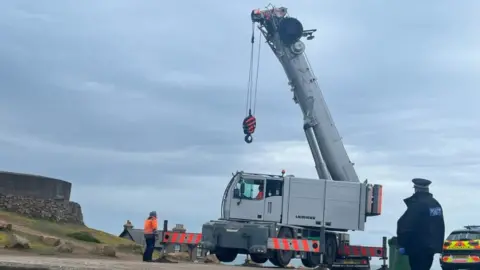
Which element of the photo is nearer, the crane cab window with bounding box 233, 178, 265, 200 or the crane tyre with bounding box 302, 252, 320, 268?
the crane tyre with bounding box 302, 252, 320, 268

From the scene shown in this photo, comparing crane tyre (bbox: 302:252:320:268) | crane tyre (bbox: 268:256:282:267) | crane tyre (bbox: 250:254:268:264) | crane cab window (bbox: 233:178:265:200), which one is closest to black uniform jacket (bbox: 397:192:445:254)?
crane tyre (bbox: 250:254:268:264)

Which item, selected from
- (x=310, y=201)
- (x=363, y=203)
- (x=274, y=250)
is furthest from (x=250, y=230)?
(x=363, y=203)

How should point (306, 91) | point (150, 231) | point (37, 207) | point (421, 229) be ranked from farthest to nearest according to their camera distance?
point (37, 207)
point (306, 91)
point (150, 231)
point (421, 229)

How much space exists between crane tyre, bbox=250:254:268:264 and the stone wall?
48.9ft

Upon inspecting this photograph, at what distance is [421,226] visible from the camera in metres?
9.66

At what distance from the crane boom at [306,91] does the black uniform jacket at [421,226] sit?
1504 centimetres

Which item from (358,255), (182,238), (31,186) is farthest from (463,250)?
(31,186)

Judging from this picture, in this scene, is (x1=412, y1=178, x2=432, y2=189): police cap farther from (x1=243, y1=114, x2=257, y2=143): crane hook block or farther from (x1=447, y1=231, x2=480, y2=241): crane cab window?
(x1=243, y1=114, x2=257, y2=143): crane hook block

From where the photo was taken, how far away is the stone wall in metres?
33.9

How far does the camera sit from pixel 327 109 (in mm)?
25797

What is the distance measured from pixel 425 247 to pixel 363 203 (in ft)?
46.5

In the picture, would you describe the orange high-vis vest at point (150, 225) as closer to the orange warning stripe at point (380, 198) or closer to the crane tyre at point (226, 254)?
the crane tyre at point (226, 254)

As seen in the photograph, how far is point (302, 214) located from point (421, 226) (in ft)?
44.9

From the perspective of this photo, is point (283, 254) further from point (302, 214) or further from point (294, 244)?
point (302, 214)
